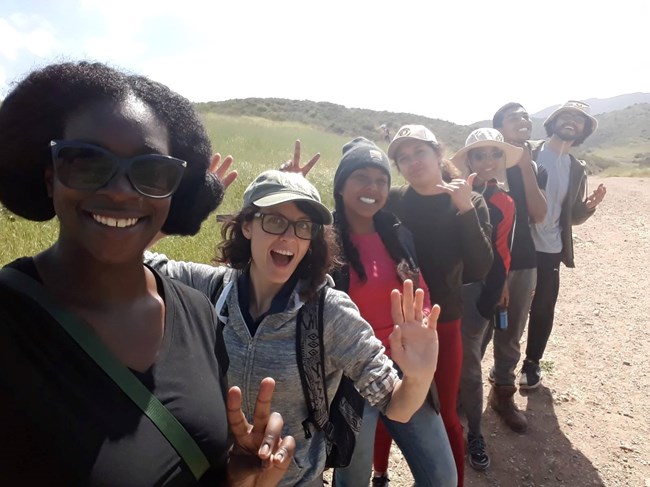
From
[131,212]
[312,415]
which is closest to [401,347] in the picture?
[312,415]

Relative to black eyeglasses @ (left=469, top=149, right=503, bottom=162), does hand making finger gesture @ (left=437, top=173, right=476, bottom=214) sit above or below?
below

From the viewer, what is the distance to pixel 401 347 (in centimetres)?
174

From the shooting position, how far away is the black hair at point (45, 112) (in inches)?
42.1

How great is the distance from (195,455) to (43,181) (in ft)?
2.62

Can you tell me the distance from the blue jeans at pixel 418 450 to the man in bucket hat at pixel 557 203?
2.42m

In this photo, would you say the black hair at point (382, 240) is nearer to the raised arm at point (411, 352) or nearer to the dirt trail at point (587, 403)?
the raised arm at point (411, 352)

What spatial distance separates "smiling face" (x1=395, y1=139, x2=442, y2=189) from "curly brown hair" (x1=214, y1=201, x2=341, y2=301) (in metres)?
1.00

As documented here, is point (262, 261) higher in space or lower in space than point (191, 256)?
higher

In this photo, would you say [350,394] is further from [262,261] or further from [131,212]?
[131,212]

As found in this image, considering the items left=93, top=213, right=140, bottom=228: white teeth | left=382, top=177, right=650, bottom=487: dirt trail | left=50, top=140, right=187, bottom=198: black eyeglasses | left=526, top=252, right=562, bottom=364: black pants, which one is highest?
left=50, top=140, right=187, bottom=198: black eyeglasses

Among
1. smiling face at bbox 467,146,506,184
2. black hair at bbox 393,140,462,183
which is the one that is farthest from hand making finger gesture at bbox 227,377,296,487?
smiling face at bbox 467,146,506,184

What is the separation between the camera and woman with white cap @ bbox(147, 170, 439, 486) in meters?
1.72

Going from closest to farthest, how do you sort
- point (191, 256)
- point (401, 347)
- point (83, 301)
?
point (83, 301)
point (401, 347)
point (191, 256)

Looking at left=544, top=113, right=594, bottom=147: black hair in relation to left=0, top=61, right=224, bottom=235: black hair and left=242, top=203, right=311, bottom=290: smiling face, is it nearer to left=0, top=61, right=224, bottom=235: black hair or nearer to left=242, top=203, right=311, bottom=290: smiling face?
left=242, top=203, right=311, bottom=290: smiling face
